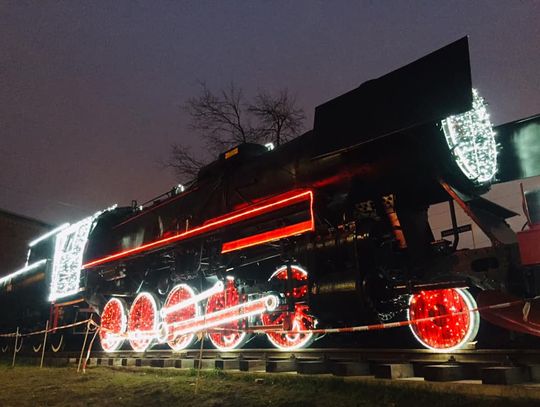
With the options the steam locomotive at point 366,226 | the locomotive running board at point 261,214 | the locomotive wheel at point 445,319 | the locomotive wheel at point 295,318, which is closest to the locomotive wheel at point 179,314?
the steam locomotive at point 366,226

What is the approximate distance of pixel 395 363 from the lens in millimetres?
4000

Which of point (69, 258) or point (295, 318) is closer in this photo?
point (295, 318)

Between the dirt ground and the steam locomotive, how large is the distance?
0.58m

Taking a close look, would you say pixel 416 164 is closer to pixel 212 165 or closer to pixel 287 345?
pixel 287 345

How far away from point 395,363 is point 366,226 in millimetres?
1311

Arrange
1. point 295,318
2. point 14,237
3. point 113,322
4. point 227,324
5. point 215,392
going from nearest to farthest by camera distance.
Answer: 1. point 215,392
2. point 295,318
3. point 227,324
4. point 113,322
5. point 14,237

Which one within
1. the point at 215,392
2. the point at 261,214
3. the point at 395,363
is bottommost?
the point at 215,392

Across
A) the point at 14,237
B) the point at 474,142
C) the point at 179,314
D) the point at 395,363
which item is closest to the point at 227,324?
the point at 179,314

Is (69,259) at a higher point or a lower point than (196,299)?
higher

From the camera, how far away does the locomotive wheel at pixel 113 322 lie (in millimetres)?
8336

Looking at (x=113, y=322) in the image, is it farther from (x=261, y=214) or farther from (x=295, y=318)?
(x=261, y=214)

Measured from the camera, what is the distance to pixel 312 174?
15.8ft

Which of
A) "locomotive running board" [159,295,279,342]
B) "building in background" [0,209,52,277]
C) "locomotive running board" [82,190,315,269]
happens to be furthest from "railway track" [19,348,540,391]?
"building in background" [0,209,52,277]

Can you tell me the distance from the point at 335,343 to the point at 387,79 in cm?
379
